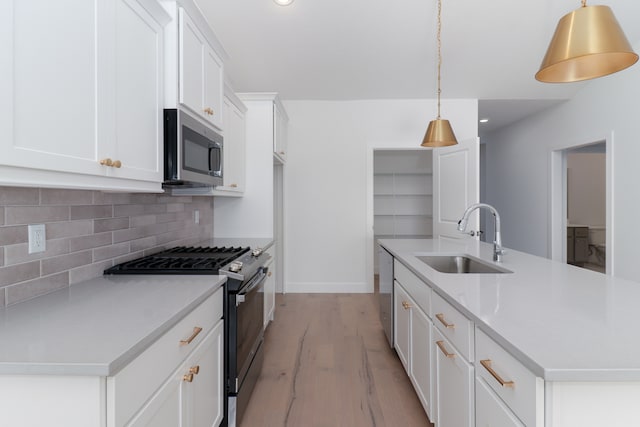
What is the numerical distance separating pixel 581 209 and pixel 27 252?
8576mm

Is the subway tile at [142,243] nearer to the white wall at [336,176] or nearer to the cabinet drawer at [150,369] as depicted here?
the cabinet drawer at [150,369]

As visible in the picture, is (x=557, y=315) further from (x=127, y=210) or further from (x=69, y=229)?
(x=127, y=210)

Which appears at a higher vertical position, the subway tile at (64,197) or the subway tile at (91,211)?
the subway tile at (64,197)

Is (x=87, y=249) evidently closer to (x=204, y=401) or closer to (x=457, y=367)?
(x=204, y=401)

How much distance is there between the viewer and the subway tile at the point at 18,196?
123 cm

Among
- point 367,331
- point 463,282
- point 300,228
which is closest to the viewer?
point 463,282

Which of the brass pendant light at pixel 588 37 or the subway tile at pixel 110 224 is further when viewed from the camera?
the subway tile at pixel 110 224

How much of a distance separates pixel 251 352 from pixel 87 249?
43.0 inches

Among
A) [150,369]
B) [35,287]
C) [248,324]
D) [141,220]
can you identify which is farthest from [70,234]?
[248,324]

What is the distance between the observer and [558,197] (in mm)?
4984

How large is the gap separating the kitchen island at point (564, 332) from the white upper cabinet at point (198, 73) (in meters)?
1.57

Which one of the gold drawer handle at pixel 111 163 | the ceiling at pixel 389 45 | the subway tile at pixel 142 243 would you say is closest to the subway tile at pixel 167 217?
the subway tile at pixel 142 243

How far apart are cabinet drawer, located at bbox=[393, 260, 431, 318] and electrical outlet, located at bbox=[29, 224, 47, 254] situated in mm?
1737

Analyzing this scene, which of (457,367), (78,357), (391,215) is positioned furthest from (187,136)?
(391,215)
